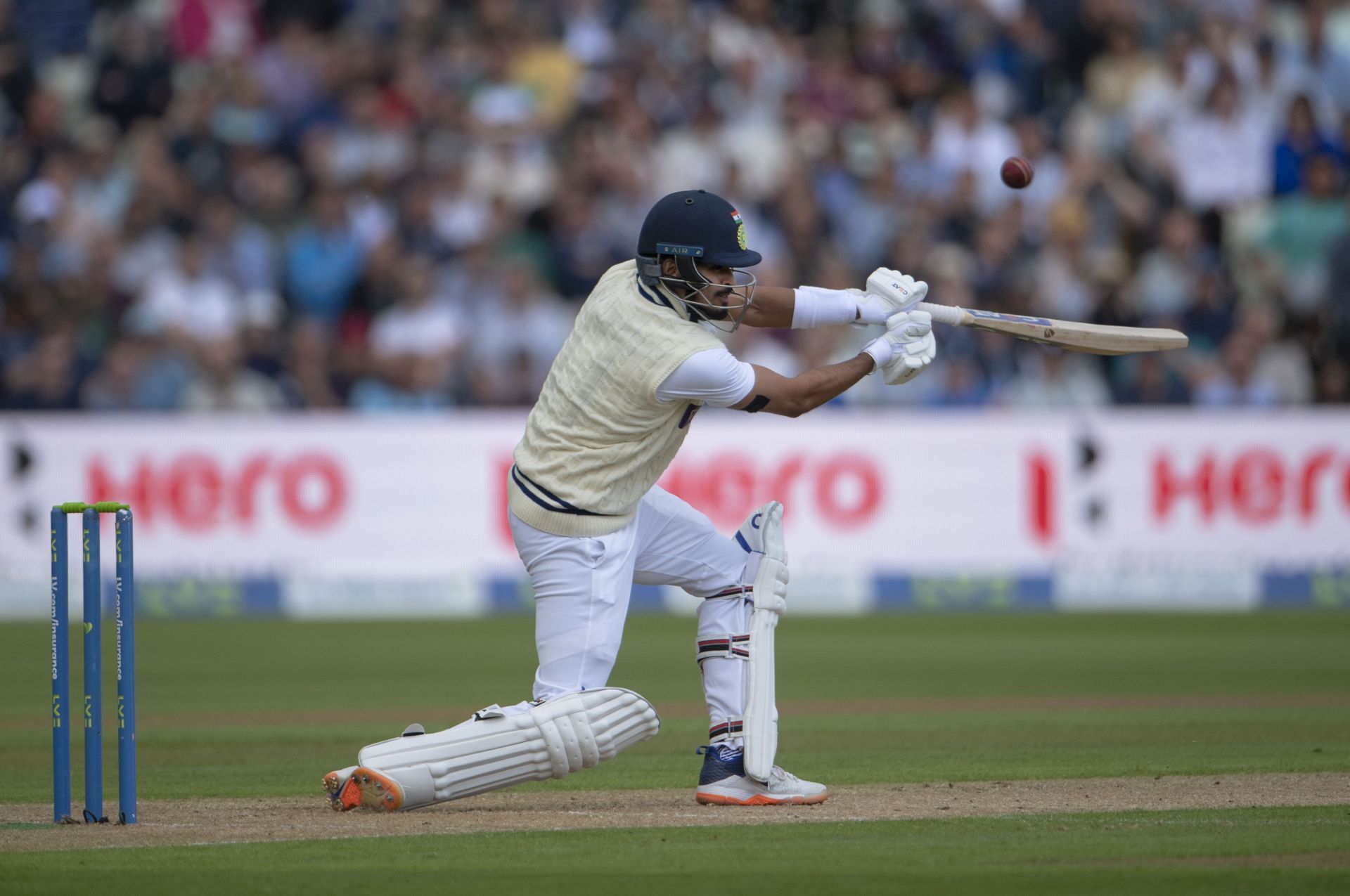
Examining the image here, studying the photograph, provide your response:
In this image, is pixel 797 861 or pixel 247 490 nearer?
pixel 797 861

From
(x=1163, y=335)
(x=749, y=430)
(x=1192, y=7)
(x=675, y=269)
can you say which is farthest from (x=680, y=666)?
(x=1192, y=7)

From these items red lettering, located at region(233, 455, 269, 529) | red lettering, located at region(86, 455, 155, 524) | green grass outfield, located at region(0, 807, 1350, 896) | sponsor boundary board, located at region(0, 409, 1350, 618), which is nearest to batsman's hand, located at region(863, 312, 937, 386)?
green grass outfield, located at region(0, 807, 1350, 896)

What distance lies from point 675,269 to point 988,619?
7.30m

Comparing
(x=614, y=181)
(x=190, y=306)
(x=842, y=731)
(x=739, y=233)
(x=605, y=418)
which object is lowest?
(x=842, y=731)

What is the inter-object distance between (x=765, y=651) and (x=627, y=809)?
608mm

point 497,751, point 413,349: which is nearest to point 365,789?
point 497,751

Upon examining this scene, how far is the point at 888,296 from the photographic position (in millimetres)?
5742

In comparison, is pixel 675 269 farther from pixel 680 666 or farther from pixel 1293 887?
pixel 680 666

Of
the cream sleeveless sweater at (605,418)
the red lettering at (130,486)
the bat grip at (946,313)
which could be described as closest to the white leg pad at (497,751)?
the cream sleeveless sweater at (605,418)

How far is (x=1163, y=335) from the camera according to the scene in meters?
6.48

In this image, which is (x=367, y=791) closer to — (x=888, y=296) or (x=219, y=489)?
(x=888, y=296)

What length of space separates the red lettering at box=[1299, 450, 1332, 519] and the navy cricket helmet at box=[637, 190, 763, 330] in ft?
26.1

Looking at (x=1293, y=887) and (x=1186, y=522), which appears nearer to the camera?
(x=1293, y=887)

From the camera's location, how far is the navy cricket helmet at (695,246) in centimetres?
541
